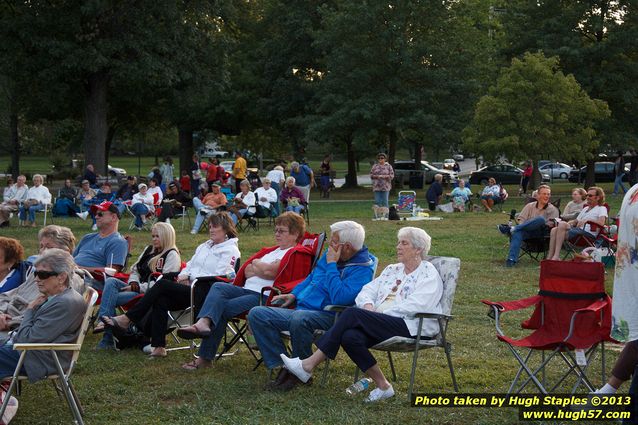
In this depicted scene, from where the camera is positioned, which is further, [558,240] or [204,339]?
[558,240]

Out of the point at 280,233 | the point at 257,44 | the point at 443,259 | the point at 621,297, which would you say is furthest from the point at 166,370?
the point at 257,44

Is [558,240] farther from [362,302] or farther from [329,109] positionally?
[329,109]

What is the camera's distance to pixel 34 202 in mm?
19844

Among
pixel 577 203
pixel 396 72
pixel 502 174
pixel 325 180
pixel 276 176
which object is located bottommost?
pixel 502 174

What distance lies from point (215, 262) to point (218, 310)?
0.83m

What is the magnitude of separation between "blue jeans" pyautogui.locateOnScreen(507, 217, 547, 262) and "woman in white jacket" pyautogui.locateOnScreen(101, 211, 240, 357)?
249 inches

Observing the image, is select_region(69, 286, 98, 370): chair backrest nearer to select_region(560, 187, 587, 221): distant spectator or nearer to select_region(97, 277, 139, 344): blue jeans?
select_region(97, 277, 139, 344): blue jeans

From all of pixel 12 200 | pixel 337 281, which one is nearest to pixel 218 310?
pixel 337 281

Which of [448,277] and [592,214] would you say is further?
[592,214]

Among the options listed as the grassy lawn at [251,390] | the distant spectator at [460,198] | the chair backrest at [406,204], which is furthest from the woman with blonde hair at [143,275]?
the distant spectator at [460,198]

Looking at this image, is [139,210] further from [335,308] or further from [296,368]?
[296,368]

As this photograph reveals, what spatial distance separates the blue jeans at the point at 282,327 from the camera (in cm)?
633

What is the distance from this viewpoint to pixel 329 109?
34.2 metres

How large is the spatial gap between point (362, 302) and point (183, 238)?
11.1m
